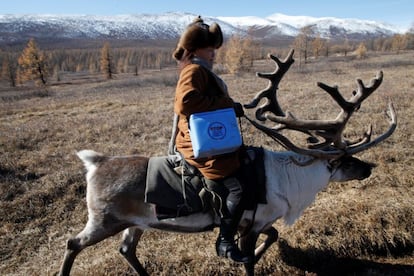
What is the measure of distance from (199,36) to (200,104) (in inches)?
27.1

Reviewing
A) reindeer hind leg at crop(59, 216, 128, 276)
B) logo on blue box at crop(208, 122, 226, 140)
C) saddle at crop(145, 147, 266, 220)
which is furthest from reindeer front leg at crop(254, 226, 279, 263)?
logo on blue box at crop(208, 122, 226, 140)

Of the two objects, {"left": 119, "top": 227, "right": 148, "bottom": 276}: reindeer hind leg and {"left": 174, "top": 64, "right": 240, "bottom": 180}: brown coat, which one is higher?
{"left": 174, "top": 64, "right": 240, "bottom": 180}: brown coat

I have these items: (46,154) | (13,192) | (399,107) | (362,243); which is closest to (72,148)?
(46,154)

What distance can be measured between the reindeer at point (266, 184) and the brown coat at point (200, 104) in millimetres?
582

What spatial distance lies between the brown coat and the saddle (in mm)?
185

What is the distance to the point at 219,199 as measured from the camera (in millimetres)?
3840

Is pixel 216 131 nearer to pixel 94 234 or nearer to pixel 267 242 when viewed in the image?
pixel 94 234

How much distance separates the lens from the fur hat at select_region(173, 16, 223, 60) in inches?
139

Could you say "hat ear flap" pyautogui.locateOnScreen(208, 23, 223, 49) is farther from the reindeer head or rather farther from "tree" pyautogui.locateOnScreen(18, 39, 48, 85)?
"tree" pyautogui.locateOnScreen(18, 39, 48, 85)

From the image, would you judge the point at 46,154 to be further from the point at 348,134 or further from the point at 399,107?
the point at 399,107

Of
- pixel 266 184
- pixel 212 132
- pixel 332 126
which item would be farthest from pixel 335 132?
pixel 212 132

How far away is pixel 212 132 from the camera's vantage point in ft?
10.9

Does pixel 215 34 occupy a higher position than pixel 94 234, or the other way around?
pixel 215 34

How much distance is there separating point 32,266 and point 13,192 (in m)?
2.69
